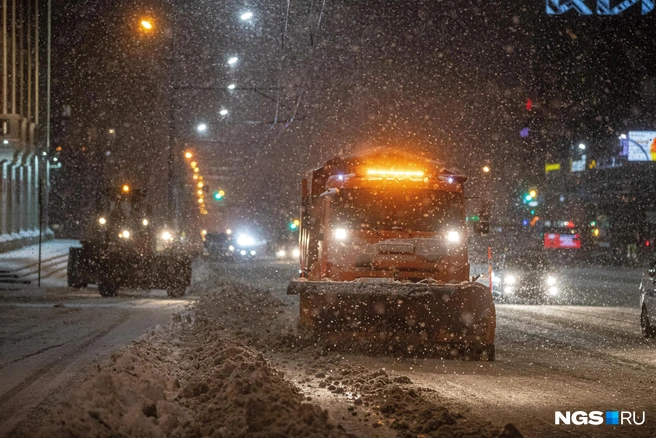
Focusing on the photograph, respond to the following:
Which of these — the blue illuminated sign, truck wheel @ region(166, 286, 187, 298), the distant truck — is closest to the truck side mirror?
the distant truck

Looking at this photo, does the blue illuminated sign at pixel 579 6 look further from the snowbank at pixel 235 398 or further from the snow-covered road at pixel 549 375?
the snowbank at pixel 235 398

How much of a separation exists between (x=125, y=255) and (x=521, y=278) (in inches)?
561

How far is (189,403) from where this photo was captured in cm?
732

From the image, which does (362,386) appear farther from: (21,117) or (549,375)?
(21,117)

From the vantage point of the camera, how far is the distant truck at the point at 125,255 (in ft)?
74.7

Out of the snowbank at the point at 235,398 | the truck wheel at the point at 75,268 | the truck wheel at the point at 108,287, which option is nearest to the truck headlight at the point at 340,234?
the snowbank at the point at 235,398

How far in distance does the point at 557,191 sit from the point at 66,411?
83.9m

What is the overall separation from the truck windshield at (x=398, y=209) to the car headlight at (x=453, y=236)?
0.12 meters

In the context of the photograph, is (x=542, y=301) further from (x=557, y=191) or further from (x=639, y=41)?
(x=557, y=191)

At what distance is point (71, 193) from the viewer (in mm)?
61906

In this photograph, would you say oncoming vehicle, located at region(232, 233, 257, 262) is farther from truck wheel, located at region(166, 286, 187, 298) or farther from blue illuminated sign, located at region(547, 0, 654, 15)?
truck wheel, located at region(166, 286, 187, 298)

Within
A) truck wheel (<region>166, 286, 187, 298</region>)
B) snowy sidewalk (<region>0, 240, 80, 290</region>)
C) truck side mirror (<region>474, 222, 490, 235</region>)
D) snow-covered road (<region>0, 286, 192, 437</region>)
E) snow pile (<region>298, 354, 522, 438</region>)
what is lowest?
snow pile (<region>298, 354, 522, 438</region>)

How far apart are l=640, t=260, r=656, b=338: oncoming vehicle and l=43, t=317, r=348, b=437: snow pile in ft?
28.5

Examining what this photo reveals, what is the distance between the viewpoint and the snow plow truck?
11586mm
